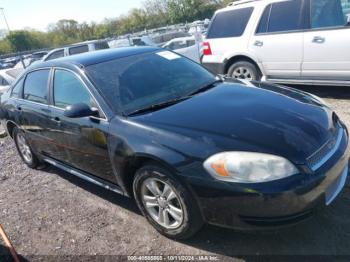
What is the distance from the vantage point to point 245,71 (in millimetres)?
6906

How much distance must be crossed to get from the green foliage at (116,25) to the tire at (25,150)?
164 feet

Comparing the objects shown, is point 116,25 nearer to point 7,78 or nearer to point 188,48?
point 7,78

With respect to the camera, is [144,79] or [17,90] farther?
[17,90]

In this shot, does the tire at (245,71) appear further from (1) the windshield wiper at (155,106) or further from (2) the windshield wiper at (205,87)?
(1) the windshield wiper at (155,106)

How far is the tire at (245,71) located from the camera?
6793 mm

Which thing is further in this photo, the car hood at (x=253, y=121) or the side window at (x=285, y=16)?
the side window at (x=285, y=16)

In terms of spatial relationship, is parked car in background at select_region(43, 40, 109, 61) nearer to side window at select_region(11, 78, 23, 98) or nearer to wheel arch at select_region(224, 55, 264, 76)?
wheel arch at select_region(224, 55, 264, 76)

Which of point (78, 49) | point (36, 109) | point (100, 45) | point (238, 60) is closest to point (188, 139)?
point (36, 109)

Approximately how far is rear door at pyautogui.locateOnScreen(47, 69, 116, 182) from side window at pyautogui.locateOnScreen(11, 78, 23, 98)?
1.13m

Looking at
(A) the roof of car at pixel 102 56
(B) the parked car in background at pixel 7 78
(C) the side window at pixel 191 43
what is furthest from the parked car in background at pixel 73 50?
(A) the roof of car at pixel 102 56

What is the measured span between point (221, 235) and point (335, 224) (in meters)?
→ 0.97

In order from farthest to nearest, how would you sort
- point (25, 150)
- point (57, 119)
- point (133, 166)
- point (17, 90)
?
point (25, 150), point (17, 90), point (57, 119), point (133, 166)

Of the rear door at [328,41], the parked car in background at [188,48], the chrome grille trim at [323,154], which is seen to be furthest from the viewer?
the parked car in background at [188,48]

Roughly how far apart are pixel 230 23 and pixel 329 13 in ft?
6.30
